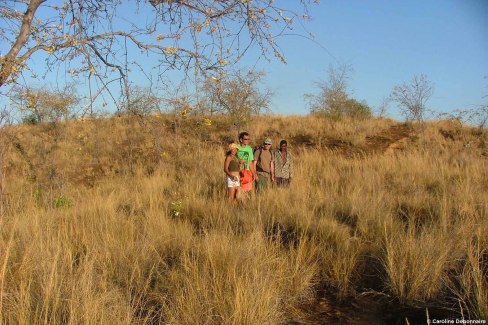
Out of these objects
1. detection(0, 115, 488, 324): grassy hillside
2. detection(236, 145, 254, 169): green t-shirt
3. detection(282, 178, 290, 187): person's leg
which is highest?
detection(236, 145, 254, 169): green t-shirt

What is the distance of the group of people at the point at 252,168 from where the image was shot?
843 centimetres

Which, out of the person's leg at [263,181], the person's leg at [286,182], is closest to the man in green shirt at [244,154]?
the person's leg at [263,181]

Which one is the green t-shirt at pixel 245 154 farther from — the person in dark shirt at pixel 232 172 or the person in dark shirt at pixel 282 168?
the person in dark shirt at pixel 282 168

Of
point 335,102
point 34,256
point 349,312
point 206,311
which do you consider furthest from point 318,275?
point 335,102

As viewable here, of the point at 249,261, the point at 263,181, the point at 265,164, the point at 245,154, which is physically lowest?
the point at 249,261

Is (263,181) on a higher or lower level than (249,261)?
higher

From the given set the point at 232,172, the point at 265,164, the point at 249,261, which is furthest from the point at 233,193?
Answer: the point at 249,261

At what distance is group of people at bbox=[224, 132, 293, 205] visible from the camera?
8.43 metres

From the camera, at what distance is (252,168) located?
930 centimetres

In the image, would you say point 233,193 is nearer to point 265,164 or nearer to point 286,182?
point 265,164

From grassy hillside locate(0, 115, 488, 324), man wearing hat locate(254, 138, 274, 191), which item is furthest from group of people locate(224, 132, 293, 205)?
grassy hillside locate(0, 115, 488, 324)

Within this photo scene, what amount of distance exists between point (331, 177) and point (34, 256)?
8377 mm

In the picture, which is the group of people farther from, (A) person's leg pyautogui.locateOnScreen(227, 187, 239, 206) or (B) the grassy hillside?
(B) the grassy hillside

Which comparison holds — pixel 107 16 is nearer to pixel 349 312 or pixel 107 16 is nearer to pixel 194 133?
pixel 349 312
